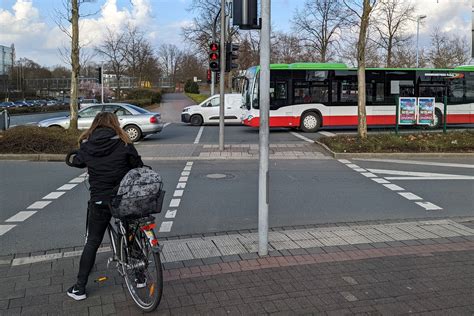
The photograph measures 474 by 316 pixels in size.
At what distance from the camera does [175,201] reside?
8.12m

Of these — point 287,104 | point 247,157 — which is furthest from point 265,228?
point 287,104

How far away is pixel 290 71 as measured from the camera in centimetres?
2133

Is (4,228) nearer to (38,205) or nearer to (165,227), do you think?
(38,205)

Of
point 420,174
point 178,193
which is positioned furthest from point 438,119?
point 178,193

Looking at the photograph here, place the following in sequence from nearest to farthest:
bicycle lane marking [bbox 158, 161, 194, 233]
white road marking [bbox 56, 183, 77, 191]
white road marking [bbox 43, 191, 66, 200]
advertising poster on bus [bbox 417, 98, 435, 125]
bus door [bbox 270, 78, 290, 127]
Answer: bicycle lane marking [bbox 158, 161, 194, 233] → white road marking [bbox 43, 191, 66, 200] → white road marking [bbox 56, 183, 77, 191] → advertising poster on bus [bbox 417, 98, 435, 125] → bus door [bbox 270, 78, 290, 127]

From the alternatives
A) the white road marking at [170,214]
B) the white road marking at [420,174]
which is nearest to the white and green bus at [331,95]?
the white road marking at [420,174]

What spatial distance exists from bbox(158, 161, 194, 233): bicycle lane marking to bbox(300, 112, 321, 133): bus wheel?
10.5 meters

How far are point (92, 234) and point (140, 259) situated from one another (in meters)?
0.54

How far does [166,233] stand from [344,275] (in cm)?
259

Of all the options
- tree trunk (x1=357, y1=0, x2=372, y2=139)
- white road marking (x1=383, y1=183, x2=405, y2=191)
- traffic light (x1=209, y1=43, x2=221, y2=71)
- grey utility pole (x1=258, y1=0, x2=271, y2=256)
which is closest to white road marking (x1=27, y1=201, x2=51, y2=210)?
grey utility pole (x1=258, y1=0, x2=271, y2=256)

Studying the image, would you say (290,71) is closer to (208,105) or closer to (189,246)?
(208,105)

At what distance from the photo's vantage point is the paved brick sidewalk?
384 cm

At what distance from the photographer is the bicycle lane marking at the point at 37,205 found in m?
6.62

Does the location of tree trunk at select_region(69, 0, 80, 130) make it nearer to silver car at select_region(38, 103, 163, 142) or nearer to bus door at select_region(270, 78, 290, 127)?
silver car at select_region(38, 103, 163, 142)
